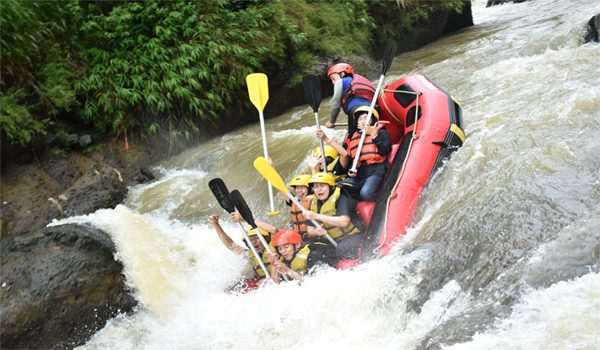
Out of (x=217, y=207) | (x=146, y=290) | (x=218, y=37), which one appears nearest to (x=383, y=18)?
(x=218, y=37)

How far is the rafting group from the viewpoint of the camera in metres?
4.18

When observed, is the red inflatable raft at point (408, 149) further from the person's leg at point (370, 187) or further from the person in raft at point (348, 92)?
the person in raft at point (348, 92)

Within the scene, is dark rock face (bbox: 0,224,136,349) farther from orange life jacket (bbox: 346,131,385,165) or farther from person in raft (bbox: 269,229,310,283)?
orange life jacket (bbox: 346,131,385,165)

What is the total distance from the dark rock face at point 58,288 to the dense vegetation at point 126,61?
2.65 metres

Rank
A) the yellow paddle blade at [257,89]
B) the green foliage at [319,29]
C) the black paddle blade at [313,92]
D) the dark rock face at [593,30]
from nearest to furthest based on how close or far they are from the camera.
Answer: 1. the black paddle blade at [313,92]
2. the yellow paddle blade at [257,89]
3. the dark rock face at [593,30]
4. the green foliage at [319,29]

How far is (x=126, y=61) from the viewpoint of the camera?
25.0 ft

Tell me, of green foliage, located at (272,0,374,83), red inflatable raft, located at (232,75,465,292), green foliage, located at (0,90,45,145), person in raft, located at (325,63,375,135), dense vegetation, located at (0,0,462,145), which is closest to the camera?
red inflatable raft, located at (232,75,465,292)

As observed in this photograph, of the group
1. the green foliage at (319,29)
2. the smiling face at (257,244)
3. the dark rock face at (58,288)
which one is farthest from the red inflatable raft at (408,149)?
the green foliage at (319,29)

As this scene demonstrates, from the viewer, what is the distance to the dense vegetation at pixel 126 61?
7.02 metres

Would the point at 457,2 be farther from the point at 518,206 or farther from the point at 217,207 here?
the point at 518,206

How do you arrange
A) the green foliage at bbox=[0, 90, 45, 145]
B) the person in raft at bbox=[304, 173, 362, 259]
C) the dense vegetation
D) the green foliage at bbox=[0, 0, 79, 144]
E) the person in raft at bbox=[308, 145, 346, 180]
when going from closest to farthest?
the person in raft at bbox=[304, 173, 362, 259], the person in raft at bbox=[308, 145, 346, 180], the green foliage at bbox=[0, 90, 45, 145], the green foliage at bbox=[0, 0, 79, 144], the dense vegetation

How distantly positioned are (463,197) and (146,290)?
2470 millimetres

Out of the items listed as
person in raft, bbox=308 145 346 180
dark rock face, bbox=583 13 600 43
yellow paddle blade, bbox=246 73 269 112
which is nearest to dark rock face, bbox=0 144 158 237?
yellow paddle blade, bbox=246 73 269 112

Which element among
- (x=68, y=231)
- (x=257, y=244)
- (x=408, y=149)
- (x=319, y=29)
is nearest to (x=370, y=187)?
(x=408, y=149)
